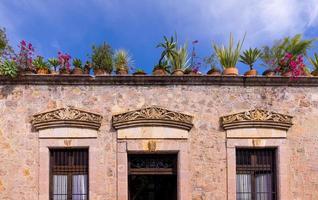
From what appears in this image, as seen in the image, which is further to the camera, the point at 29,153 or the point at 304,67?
the point at 304,67

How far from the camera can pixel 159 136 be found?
12.0 meters

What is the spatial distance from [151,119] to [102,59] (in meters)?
2.40

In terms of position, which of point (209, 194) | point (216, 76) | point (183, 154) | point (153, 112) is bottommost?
point (209, 194)

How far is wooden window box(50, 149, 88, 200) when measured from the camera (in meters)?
12.0

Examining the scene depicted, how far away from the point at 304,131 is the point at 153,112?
3.64 m

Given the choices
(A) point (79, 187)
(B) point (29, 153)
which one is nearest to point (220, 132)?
(A) point (79, 187)

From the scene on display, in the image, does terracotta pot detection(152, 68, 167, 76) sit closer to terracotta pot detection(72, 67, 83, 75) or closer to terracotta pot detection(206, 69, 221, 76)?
terracotta pot detection(206, 69, 221, 76)

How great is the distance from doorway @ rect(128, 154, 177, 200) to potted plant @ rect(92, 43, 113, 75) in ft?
6.98

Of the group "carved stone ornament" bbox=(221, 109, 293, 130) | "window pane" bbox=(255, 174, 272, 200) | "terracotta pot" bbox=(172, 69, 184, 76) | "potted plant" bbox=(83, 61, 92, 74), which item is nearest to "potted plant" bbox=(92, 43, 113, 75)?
"potted plant" bbox=(83, 61, 92, 74)

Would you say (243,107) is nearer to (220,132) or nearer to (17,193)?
(220,132)

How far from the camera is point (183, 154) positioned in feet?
39.4

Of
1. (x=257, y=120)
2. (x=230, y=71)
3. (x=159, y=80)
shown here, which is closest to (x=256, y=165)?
(x=257, y=120)

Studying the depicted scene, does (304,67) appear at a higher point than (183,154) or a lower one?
higher

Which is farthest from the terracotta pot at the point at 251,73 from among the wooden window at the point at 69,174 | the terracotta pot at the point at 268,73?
the wooden window at the point at 69,174
